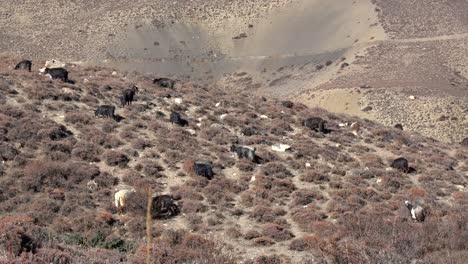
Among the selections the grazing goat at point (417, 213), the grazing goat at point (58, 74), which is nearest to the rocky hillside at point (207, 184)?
the grazing goat at point (417, 213)

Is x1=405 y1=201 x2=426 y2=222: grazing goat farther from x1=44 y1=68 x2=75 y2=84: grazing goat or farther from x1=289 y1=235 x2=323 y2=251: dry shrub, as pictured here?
x1=44 y1=68 x2=75 y2=84: grazing goat

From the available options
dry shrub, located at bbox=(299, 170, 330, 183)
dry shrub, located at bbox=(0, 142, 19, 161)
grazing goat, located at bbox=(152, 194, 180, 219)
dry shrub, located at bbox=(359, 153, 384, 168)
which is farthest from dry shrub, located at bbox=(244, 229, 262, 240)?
dry shrub, located at bbox=(359, 153, 384, 168)

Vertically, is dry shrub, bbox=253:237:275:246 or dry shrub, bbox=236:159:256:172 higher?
dry shrub, bbox=253:237:275:246

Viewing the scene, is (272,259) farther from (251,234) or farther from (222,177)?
(222,177)

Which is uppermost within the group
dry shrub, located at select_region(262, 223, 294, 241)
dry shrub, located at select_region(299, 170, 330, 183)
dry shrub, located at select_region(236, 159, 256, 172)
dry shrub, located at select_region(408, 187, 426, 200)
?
dry shrub, located at select_region(262, 223, 294, 241)

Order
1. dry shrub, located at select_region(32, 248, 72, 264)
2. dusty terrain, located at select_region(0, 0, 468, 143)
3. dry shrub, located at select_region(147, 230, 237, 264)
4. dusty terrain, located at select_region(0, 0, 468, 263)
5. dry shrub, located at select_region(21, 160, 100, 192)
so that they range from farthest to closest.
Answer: dusty terrain, located at select_region(0, 0, 468, 143)
dry shrub, located at select_region(21, 160, 100, 192)
dusty terrain, located at select_region(0, 0, 468, 263)
dry shrub, located at select_region(147, 230, 237, 264)
dry shrub, located at select_region(32, 248, 72, 264)

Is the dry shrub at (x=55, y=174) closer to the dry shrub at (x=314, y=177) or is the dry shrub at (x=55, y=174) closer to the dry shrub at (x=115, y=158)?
the dry shrub at (x=115, y=158)

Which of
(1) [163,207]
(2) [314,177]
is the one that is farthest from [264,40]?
(1) [163,207]
